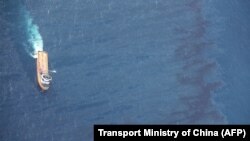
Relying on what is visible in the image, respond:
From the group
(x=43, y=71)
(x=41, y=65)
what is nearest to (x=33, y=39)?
(x=41, y=65)

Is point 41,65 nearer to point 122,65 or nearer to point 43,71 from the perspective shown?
point 43,71

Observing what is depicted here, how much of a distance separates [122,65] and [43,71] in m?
1.89

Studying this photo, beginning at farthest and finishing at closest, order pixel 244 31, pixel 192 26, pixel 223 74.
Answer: pixel 244 31
pixel 192 26
pixel 223 74

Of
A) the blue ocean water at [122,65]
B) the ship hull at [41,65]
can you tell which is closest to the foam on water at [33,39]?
the blue ocean water at [122,65]

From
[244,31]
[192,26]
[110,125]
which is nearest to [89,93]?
[110,125]

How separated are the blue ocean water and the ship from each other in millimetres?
166

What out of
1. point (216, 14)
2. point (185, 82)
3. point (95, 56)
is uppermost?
point (216, 14)

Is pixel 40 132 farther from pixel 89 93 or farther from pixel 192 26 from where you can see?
pixel 192 26

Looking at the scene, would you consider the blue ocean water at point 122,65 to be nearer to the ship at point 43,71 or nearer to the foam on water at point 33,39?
the foam on water at point 33,39

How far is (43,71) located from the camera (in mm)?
12469

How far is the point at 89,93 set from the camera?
12219 millimetres

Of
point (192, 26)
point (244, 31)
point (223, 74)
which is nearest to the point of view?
point (223, 74)

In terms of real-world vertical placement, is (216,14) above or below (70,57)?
above

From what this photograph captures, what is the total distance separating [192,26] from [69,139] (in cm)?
385
